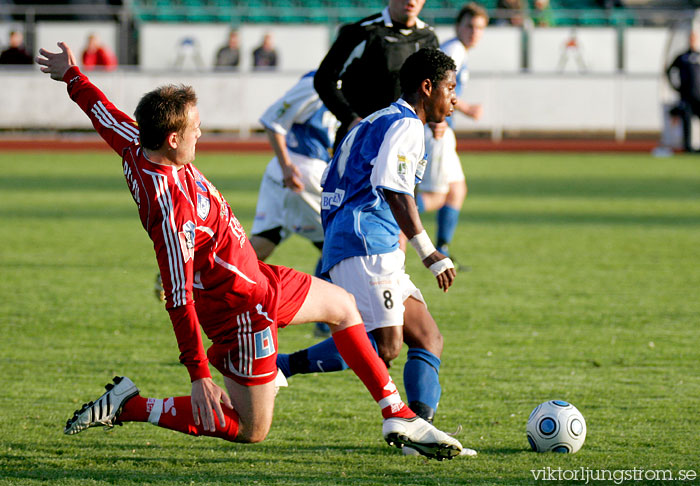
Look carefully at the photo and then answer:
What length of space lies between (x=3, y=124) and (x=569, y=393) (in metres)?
19.5

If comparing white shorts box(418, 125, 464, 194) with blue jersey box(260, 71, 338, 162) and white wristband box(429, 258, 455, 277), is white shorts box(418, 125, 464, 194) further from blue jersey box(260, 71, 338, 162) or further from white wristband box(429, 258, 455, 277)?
white wristband box(429, 258, 455, 277)

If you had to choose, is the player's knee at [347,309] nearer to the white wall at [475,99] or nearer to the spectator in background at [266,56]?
the white wall at [475,99]

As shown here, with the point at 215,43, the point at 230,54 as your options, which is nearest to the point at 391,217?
the point at 230,54

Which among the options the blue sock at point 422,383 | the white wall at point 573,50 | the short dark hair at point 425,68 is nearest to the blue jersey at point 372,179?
the short dark hair at point 425,68

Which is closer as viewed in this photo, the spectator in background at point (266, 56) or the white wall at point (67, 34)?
the spectator in background at point (266, 56)

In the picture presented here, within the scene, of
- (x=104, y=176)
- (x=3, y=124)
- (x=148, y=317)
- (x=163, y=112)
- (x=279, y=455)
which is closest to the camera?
(x=163, y=112)

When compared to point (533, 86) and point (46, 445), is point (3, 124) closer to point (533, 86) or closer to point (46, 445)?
point (533, 86)

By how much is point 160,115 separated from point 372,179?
103cm

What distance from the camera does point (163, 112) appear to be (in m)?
3.67

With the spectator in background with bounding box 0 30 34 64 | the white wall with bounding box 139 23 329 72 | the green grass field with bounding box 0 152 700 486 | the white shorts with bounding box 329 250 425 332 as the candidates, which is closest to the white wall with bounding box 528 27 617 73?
the white wall with bounding box 139 23 329 72

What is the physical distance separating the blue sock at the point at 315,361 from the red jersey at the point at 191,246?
733mm

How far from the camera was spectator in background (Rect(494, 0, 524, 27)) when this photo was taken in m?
25.0

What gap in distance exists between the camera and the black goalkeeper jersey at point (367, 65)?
5.88 metres

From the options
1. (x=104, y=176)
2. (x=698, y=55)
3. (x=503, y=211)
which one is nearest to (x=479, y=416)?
(x=503, y=211)
